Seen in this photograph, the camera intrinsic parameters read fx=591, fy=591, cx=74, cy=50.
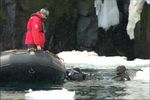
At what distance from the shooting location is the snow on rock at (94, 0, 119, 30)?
3183 cm

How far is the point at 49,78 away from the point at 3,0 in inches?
640

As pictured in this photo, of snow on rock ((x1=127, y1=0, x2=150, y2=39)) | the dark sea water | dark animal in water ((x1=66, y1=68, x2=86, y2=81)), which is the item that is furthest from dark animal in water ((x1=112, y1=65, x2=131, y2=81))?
snow on rock ((x1=127, y1=0, x2=150, y2=39))

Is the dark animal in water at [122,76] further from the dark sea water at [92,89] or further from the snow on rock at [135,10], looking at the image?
the snow on rock at [135,10]

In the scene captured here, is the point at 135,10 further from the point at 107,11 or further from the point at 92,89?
the point at 92,89

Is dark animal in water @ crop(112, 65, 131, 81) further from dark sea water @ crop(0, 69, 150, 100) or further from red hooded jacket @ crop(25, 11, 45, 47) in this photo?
red hooded jacket @ crop(25, 11, 45, 47)

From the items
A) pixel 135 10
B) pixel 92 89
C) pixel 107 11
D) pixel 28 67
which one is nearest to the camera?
pixel 92 89

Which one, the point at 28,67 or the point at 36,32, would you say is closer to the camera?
the point at 28,67

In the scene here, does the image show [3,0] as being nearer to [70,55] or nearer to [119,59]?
[70,55]

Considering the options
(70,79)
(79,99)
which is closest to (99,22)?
(70,79)

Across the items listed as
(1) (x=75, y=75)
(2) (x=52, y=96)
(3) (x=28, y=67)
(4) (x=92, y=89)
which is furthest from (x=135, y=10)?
(2) (x=52, y=96)

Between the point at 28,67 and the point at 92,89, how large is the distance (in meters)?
2.07

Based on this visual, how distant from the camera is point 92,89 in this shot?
53.4ft

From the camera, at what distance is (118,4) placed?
34.0 meters

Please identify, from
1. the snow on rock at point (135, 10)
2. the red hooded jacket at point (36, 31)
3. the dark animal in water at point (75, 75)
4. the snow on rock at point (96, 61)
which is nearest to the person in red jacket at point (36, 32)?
the red hooded jacket at point (36, 31)
